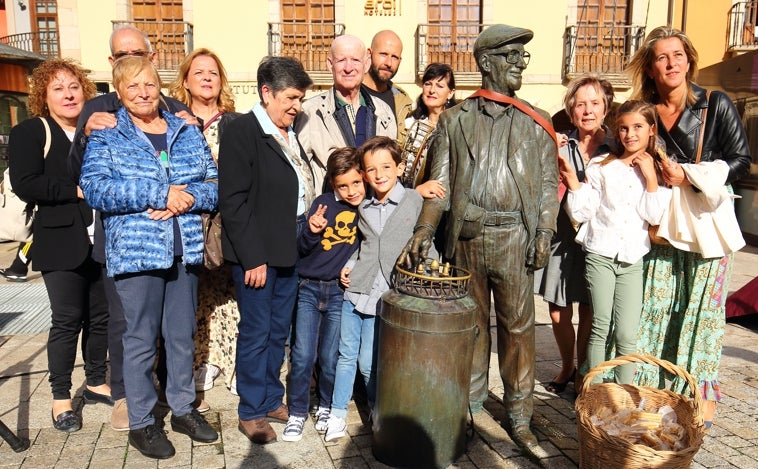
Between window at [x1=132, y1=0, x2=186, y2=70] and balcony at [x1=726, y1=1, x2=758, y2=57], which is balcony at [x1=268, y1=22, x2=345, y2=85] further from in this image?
balcony at [x1=726, y1=1, x2=758, y2=57]

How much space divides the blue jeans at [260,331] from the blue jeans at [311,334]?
7cm

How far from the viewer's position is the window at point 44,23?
51.8 ft

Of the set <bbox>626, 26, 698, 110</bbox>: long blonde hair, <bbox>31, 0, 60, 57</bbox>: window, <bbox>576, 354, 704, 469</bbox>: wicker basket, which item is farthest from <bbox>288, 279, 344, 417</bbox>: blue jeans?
<bbox>31, 0, 60, 57</bbox>: window

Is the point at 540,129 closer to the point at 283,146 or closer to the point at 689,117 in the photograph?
the point at 689,117

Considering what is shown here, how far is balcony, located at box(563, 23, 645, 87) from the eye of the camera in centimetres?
1370

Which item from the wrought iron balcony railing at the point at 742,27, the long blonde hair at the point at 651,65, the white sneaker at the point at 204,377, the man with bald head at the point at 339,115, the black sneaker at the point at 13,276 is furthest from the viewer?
the wrought iron balcony railing at the point at 742,27

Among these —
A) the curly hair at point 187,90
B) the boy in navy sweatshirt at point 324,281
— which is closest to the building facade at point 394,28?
the curly hair at point 187,90

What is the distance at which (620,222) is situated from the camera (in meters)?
Result: 3.12

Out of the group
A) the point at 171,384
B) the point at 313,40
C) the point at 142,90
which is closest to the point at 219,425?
the point at 171,384

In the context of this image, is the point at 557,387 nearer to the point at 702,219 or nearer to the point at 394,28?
the point at 702,219

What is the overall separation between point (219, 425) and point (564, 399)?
2.17 meters

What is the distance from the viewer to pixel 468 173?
114 inches

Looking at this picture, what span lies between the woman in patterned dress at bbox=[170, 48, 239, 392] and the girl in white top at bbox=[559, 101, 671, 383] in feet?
7.10

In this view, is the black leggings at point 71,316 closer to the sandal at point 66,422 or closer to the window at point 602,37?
the sandal at point 66,422
